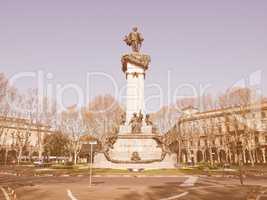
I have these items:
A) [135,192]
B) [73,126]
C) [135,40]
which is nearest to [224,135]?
[73,126]

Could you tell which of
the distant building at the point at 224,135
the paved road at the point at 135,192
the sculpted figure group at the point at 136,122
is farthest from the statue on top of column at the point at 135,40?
the paved road at the point at 135,192

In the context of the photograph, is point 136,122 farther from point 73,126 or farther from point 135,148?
point 73,126

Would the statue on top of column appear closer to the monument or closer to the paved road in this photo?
the monument

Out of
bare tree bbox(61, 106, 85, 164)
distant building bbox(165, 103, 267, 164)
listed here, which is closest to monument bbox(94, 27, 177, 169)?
distant building bbox(165, 103, 267, 164)

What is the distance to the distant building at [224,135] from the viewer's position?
6641 centimetres

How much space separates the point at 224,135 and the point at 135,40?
44615 millimetres

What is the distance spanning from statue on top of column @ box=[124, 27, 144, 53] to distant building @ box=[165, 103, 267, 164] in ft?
78.4

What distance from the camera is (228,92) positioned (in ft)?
193

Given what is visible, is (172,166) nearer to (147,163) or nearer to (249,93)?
(147,163)

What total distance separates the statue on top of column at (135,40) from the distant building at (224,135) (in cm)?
2389

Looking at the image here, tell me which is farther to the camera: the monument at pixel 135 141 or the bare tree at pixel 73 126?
the bare tree at pixel 73 126

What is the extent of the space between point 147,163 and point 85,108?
4017cm

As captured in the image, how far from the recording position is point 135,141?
1590 inches

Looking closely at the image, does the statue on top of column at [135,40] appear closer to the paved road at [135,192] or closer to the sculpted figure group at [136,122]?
the sculpted figure group at [136,122]
